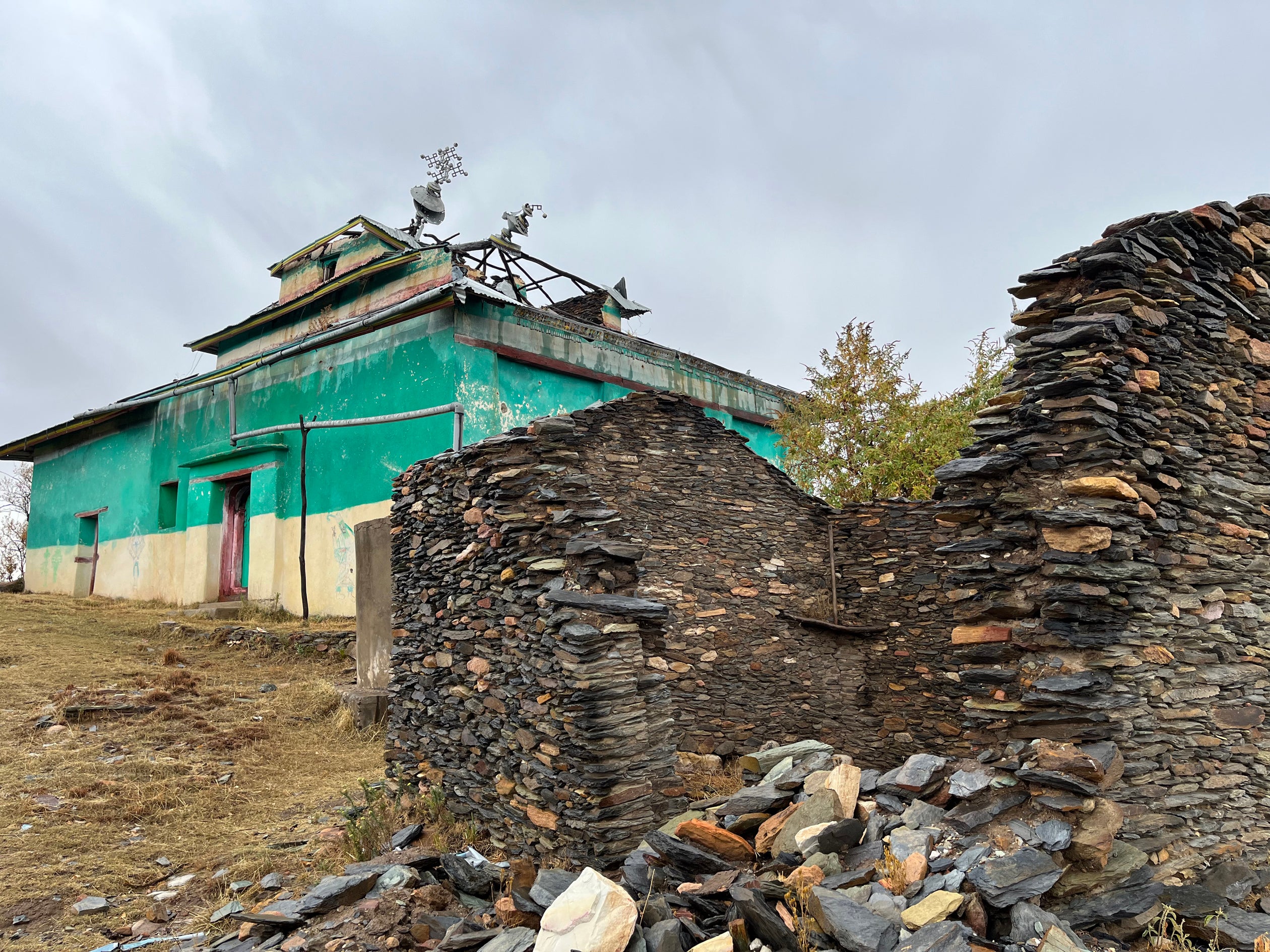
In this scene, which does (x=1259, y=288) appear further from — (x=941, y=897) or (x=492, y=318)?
(x=492, y=318)

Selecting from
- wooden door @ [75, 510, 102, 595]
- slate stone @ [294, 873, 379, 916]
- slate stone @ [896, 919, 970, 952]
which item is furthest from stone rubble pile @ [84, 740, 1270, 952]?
wooden door @ [75, 510, 102, 595]

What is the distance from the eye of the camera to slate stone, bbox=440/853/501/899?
5344 mm

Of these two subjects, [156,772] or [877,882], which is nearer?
[877,882]

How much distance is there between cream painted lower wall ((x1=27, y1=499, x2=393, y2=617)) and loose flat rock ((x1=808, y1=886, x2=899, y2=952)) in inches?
396

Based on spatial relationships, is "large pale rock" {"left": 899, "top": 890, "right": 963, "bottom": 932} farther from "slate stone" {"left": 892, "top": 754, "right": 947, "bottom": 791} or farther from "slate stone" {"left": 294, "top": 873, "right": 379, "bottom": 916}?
"slate stone" {"left": 294, "top": 873, "right": 379, "bottom": 916}

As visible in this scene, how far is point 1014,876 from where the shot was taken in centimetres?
337

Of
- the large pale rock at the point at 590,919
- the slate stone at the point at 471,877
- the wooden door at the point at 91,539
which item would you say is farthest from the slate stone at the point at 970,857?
the wooden door at the point at 91,539

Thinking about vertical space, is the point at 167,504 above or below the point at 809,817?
above

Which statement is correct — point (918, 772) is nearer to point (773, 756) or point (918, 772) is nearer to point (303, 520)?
point (773, 756)

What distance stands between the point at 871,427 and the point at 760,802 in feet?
40.6

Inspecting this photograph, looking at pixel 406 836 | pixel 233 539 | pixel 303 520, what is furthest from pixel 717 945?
pixel 233 539

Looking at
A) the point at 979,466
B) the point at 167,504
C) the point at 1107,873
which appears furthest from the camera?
the point at 167,504

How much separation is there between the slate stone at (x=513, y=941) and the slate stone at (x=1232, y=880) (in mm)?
3535

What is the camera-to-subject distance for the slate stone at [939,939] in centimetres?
295
